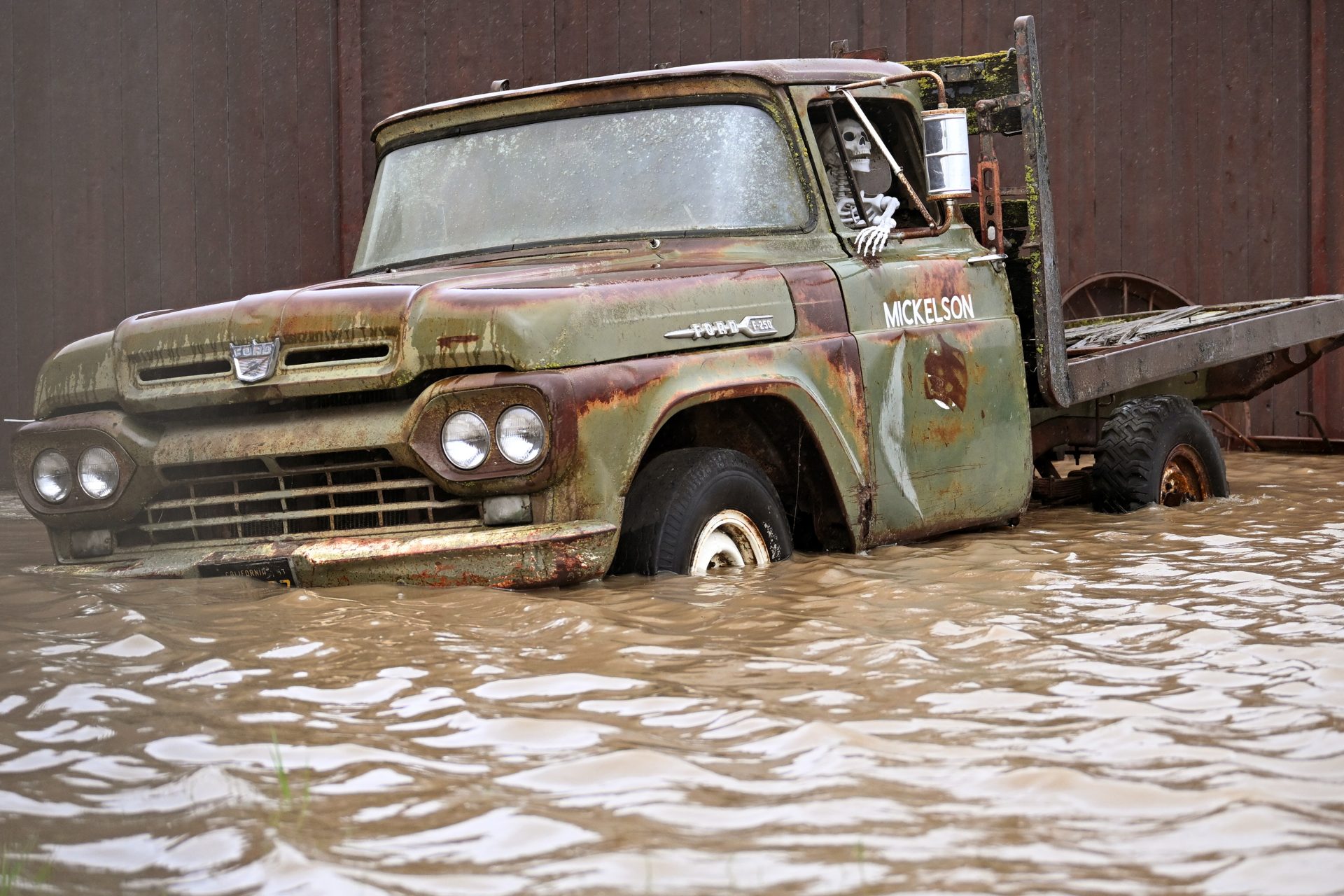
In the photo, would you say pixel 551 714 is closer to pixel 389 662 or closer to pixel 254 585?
pixel 389 662

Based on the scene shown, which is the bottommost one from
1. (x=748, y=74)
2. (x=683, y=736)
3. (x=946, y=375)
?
(x=683, y=736)

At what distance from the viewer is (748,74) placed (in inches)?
220

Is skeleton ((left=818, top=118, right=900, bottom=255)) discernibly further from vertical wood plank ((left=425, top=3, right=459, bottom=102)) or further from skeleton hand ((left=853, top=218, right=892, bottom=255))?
vertical wood plank ((left=425, top=3, right=459, bottom=102))

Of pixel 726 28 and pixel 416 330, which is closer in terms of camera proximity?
pixel 416 330

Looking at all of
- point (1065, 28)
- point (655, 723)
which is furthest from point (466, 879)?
point (1065, 28)

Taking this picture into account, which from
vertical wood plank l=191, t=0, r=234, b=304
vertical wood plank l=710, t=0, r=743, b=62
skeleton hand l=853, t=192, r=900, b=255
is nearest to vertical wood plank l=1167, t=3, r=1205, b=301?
vertical wood plank l=710, t=0, r=743, b=62

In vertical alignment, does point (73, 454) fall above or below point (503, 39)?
below

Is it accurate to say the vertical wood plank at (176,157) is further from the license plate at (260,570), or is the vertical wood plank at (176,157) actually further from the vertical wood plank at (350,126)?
the license plate at (260,570)

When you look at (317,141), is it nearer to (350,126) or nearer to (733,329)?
(350,126)

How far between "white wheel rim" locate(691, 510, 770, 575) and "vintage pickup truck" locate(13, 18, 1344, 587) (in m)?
0.01

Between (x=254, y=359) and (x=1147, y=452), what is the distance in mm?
3987

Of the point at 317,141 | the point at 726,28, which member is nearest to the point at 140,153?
the point at 317,141

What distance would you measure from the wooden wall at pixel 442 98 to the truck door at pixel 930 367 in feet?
16.0

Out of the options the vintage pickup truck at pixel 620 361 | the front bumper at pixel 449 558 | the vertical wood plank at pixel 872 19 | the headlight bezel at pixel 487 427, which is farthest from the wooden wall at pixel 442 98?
the headlight bezel at pixel 487 427
